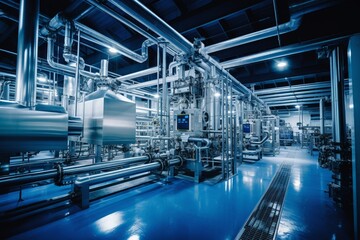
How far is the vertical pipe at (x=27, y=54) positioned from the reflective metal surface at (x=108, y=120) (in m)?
0.77

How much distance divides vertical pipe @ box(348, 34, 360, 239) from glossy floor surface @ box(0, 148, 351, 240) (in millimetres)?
665

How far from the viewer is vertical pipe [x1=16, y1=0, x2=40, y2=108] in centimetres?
217

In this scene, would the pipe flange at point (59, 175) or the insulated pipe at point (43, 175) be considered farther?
the pipe flange at point (59, 175)

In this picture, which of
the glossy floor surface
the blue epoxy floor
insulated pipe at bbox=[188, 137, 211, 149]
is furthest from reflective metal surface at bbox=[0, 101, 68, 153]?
the blue epoxy floor

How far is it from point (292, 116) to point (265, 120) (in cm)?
1046

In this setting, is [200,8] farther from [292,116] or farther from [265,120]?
[292,116]

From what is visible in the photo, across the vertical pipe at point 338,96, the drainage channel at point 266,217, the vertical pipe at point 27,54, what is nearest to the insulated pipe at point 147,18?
the vertical pipe at point 27,54

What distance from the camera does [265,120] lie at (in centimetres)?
1014

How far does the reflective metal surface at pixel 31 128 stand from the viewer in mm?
1696

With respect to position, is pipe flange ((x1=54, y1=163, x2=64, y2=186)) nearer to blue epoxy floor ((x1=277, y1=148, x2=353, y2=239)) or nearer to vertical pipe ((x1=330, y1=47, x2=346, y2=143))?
blue epoxy floor ((x1=277, y1=148, x2=353, y2=239))

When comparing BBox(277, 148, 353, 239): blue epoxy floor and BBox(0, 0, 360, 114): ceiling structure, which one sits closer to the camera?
BBox(277, 148, 353, 239): blue epoxy floor

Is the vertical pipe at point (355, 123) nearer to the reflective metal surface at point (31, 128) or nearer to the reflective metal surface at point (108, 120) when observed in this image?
the reflective metal surface at point (108, 120)

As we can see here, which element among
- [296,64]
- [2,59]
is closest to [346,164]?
[296,64]

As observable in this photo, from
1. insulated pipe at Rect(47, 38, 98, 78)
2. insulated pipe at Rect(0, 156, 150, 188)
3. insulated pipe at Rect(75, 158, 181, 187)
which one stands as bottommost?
insulated pipe at Rect(75, 158, 181, 187)
